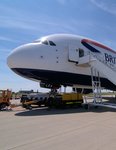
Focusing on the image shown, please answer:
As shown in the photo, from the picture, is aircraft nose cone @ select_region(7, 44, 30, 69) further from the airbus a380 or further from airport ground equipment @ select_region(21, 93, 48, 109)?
airport ground equipment @ select_region(21, 93, 48, 109)

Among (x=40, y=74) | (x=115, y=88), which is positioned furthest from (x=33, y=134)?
(x=115, y=88)

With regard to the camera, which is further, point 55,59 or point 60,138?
point 55,59

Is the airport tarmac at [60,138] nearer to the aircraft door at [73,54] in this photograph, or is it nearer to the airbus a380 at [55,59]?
the airbus a380 at [55,59]

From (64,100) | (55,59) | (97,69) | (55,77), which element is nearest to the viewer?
(55,59)

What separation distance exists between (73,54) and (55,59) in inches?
67.2

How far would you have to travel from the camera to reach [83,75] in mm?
20031

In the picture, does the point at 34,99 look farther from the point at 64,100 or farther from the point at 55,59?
the point at 55,59

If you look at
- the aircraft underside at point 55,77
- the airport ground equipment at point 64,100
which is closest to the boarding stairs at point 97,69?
the aircraft underside at point 55,77

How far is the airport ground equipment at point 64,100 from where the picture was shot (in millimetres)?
19141

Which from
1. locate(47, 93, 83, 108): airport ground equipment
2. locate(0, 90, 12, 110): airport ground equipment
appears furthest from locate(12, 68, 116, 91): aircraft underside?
locate(0, 90, 12, 110): airport ground equipment

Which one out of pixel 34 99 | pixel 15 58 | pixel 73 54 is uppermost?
pixel 73 54

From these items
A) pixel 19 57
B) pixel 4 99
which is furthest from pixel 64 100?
pixel 19 57

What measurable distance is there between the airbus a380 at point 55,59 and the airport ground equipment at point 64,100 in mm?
950

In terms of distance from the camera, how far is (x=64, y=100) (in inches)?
754
